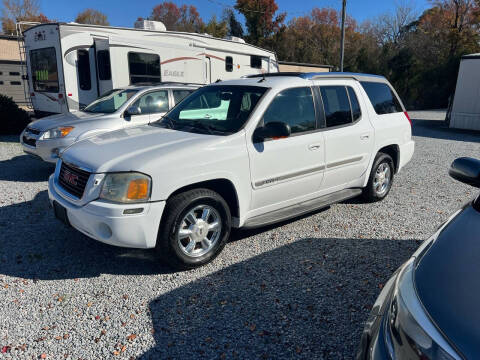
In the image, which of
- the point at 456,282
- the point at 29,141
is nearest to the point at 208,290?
the point at 456,282

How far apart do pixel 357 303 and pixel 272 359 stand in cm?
104

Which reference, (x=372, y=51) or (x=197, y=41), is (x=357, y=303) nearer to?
(x=197, y=41)

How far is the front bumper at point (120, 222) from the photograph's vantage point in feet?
10.6

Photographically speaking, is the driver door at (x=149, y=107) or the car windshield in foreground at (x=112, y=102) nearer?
the driver door at (x=149, y=107)

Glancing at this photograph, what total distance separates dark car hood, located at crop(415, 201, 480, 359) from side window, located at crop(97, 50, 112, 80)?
987 centimetres

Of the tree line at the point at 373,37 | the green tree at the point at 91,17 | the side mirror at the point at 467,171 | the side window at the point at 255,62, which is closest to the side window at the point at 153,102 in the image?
the side mirror at the point at 467,171

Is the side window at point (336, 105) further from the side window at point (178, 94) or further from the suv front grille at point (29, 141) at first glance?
the suv front grille at point (29, 141)

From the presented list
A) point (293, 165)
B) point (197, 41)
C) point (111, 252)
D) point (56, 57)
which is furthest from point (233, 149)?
point (197, 41)

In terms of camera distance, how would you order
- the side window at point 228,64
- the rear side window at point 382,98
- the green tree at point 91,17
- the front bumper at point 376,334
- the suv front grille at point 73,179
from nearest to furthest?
1. the front bumper at point 376,334
2. the suv front grille at point 73,179
3. the rear side window at point 382,98
4. the side window at point 228,64
5. the green tree at point 91,17

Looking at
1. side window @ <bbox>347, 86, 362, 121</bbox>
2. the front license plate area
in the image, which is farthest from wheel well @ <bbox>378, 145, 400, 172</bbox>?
the front license plate area

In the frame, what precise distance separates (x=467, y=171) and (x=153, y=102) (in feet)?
21.3

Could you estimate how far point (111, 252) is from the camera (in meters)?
4.12

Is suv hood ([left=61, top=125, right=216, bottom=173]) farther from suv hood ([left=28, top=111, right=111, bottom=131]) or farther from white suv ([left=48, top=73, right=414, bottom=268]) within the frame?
suv hood ([left=28, top=111, right=111, bottom=131])

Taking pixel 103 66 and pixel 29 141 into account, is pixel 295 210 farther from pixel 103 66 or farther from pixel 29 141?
pixel 103 66
